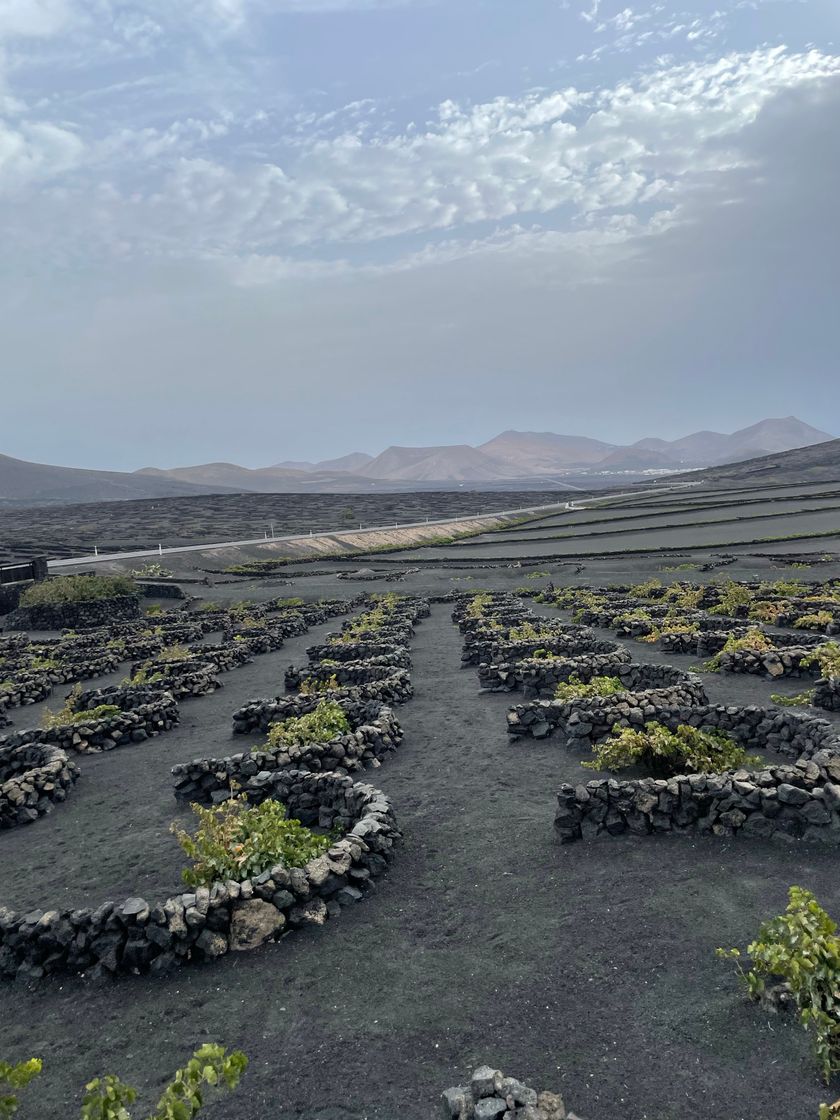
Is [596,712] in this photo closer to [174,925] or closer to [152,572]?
[174,925]

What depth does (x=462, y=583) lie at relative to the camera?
190ft

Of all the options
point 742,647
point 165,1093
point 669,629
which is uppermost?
Answer: point 165,1093

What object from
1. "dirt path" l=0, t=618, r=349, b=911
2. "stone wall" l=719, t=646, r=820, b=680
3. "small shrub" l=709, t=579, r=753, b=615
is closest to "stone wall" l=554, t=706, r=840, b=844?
"dirt path" l=0, t=618, r=349, b=911

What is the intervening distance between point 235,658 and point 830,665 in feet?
70.2

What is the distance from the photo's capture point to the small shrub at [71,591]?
49.1 m

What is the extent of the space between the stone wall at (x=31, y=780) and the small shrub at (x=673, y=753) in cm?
1103

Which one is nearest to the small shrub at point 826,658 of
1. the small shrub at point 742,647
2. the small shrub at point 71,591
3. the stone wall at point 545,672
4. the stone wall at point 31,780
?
the small shrub at point 742,647

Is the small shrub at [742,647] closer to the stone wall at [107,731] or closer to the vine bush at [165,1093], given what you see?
the stone wall at [107,731]

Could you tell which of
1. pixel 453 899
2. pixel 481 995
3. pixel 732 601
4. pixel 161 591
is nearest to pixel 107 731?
pixel 453 899

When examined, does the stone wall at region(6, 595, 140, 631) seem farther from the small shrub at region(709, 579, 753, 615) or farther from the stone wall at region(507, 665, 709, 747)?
the stone wall at region(507, 665, 709, 747)

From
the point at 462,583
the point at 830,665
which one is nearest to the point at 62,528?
the point at 462,583

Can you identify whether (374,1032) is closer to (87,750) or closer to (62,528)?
(87,750)

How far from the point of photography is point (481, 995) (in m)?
7.34

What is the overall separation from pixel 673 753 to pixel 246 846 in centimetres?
749
